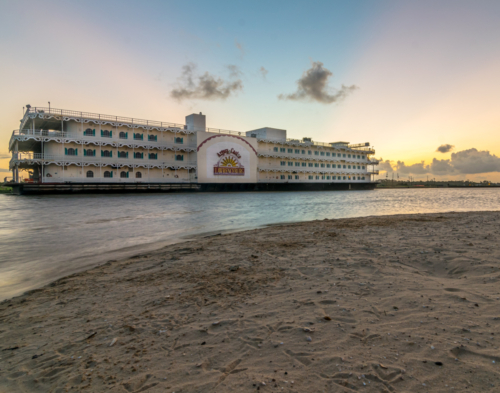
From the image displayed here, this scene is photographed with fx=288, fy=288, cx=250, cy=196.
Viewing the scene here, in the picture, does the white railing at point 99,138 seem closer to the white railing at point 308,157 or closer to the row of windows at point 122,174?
the row of windows at point 122,174

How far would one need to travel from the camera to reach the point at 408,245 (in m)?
6.95

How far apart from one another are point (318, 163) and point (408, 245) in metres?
65.9

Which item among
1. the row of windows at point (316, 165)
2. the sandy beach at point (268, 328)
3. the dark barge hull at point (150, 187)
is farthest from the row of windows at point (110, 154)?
the sandy beach at point (268, 328)

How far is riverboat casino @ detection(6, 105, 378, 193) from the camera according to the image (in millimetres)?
42312

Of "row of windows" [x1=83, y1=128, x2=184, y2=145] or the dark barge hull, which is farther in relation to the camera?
"row of windows" [x1=83, y1=128, x2=184, y2=145]

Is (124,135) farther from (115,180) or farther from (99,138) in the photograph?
(115,180)

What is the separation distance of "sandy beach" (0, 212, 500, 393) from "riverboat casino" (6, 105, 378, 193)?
43278 mm

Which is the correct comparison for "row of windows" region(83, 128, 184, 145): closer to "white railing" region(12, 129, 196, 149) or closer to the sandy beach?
"white railing" region(12, 129, 196, 149)

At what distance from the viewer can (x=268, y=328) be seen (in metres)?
3.25

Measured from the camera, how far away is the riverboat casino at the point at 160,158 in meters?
42.3

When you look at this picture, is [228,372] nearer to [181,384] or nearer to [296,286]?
[181,384]

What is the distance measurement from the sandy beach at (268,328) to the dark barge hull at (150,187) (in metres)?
41.3

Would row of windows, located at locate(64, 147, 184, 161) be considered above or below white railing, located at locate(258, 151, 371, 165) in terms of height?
below

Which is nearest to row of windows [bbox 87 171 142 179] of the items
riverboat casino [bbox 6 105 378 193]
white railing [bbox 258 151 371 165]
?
riverboat casino [bbox 6 105 378 193]
